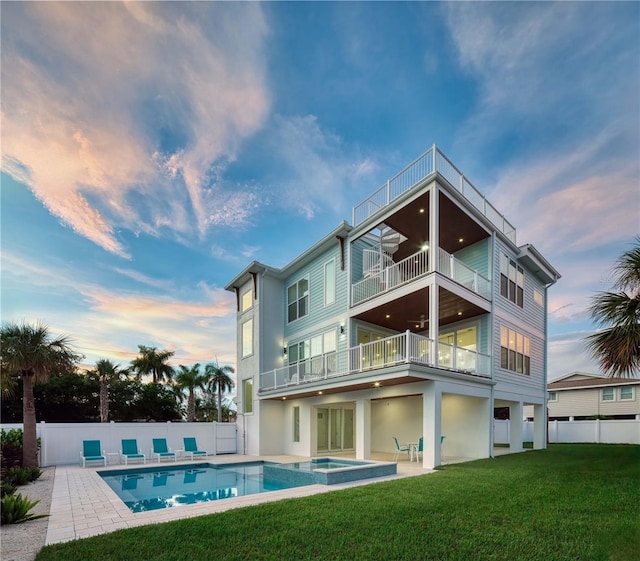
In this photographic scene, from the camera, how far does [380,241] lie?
15.8 metres

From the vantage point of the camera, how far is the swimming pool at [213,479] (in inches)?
356

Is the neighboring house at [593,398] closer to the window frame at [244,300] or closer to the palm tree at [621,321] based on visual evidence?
the palm tree at [621,321]

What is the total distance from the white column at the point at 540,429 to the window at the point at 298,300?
11.5 meters

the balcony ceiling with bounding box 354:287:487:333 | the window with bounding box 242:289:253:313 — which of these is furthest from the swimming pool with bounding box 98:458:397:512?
the window with bounding box 242:289:253:313

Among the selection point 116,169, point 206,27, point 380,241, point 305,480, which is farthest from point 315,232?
point 305,480

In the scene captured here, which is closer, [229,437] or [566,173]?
[566,173]

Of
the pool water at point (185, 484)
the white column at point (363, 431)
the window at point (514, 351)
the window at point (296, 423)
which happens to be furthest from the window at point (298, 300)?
the window at point (514, 351)

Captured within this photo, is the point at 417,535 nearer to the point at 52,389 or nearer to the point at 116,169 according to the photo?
the point at 116,169

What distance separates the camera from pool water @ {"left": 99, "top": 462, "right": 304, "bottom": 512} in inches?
356

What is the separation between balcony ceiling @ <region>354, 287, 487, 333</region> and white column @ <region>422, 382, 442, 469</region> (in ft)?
10.1

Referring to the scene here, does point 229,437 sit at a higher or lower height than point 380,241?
lower

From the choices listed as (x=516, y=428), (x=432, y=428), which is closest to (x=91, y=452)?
(x=432, y=428)

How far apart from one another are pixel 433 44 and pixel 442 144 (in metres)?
4.28

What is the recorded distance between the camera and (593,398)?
28219 millimetres
